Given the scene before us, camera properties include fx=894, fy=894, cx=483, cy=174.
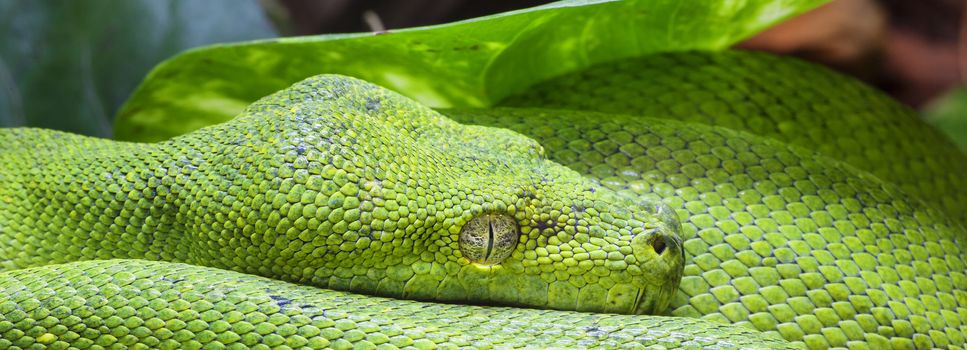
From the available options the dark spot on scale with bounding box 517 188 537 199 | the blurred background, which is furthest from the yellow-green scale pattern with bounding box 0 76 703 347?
the blurred background

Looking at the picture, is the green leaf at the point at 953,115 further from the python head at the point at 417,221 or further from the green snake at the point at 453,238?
the python head at the point at 417,221

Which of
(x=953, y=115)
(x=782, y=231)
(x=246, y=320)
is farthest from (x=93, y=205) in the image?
(x=953, y=115)

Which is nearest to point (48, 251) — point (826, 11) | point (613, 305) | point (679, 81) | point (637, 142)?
point (613, 305)

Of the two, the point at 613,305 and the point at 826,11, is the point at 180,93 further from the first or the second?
the point at 826,11

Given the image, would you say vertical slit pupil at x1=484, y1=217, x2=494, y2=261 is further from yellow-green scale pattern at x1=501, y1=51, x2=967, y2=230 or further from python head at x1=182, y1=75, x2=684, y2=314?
yellow-green scale pattern at x1=501, y1=51, x2=967, y2=230

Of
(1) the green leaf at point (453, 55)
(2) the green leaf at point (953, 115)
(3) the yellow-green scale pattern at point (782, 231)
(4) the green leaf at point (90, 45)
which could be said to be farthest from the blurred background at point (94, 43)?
(2) the green leaf at point (953, 115)
